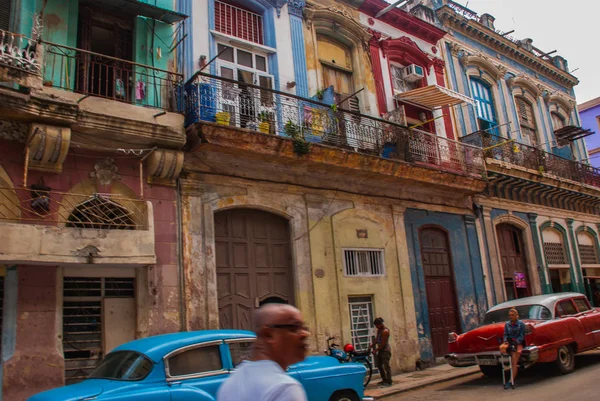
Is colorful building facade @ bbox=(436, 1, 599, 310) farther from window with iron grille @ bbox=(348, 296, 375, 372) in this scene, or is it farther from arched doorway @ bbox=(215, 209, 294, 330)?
arched doorway @ bbox=(215, 209, 294, 330)

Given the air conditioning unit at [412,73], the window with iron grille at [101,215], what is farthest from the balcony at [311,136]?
the air conditioning unit at [412,73]

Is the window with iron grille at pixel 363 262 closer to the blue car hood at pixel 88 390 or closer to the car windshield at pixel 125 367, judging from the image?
the car windshield at pixel 125 367

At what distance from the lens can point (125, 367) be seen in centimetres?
562

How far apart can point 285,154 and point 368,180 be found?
9.69ft

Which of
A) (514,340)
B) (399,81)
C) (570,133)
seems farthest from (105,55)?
(570,133)

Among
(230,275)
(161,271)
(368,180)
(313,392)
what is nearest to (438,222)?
(368,180)

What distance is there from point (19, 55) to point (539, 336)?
32.8 ft

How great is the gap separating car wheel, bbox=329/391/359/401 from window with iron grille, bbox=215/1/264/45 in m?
8.59

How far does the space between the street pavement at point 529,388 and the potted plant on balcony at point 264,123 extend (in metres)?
5.91

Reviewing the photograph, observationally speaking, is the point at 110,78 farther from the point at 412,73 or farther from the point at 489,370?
the point at 489,370

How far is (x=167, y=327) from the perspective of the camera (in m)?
9.36

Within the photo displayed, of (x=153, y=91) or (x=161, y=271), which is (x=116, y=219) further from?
(x=153, y=91)

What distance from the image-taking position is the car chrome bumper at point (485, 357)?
9156 millimetres

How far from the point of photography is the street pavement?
801 cm
